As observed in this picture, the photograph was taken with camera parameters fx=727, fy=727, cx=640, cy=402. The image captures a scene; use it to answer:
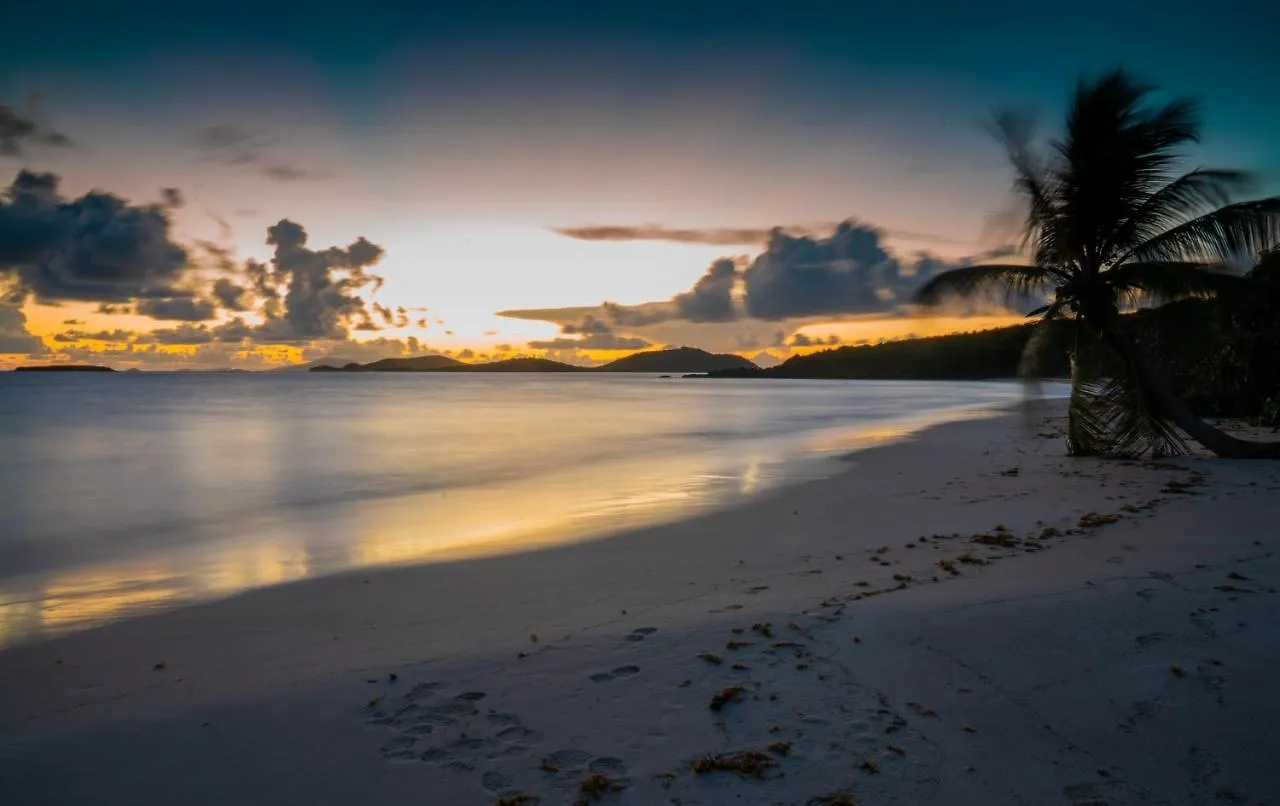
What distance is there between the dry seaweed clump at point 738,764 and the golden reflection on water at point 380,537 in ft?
19.2

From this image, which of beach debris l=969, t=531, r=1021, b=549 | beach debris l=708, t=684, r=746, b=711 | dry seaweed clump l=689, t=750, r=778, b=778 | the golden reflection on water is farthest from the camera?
beach debris l=969, t=531, r=1021, b=549

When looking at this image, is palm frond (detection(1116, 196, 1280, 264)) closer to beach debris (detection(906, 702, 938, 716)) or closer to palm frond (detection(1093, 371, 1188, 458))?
palm frond (detection(1093, 371, 1188, 458))

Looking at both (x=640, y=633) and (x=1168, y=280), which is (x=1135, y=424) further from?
(x=640, y=633)

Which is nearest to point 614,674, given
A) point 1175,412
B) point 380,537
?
point 380,537

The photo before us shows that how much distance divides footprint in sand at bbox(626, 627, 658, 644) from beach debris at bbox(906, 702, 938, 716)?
6.39 ft

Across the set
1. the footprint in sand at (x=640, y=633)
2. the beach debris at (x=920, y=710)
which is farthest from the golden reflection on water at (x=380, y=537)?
the beach debris at (x=920, y=710)

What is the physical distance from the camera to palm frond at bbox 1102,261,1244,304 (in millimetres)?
13312

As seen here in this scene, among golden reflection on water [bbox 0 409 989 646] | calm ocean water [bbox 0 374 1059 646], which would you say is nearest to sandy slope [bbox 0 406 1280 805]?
golden reflection on water [bbox 0 409 989 646]

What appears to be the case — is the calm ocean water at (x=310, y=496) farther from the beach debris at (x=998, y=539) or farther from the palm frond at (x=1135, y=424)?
the palm frond at (x=1135, y=424)

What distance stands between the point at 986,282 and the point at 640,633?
1263 cm

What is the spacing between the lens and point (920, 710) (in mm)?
4043

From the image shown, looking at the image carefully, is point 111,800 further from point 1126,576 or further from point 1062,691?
point 1126,576

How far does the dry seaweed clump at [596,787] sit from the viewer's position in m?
3.41

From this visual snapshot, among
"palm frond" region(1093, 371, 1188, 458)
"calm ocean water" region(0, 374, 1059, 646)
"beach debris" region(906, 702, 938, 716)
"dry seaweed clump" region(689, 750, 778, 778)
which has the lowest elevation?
"calm ocean water" region(0, 374, 1059, 646)
